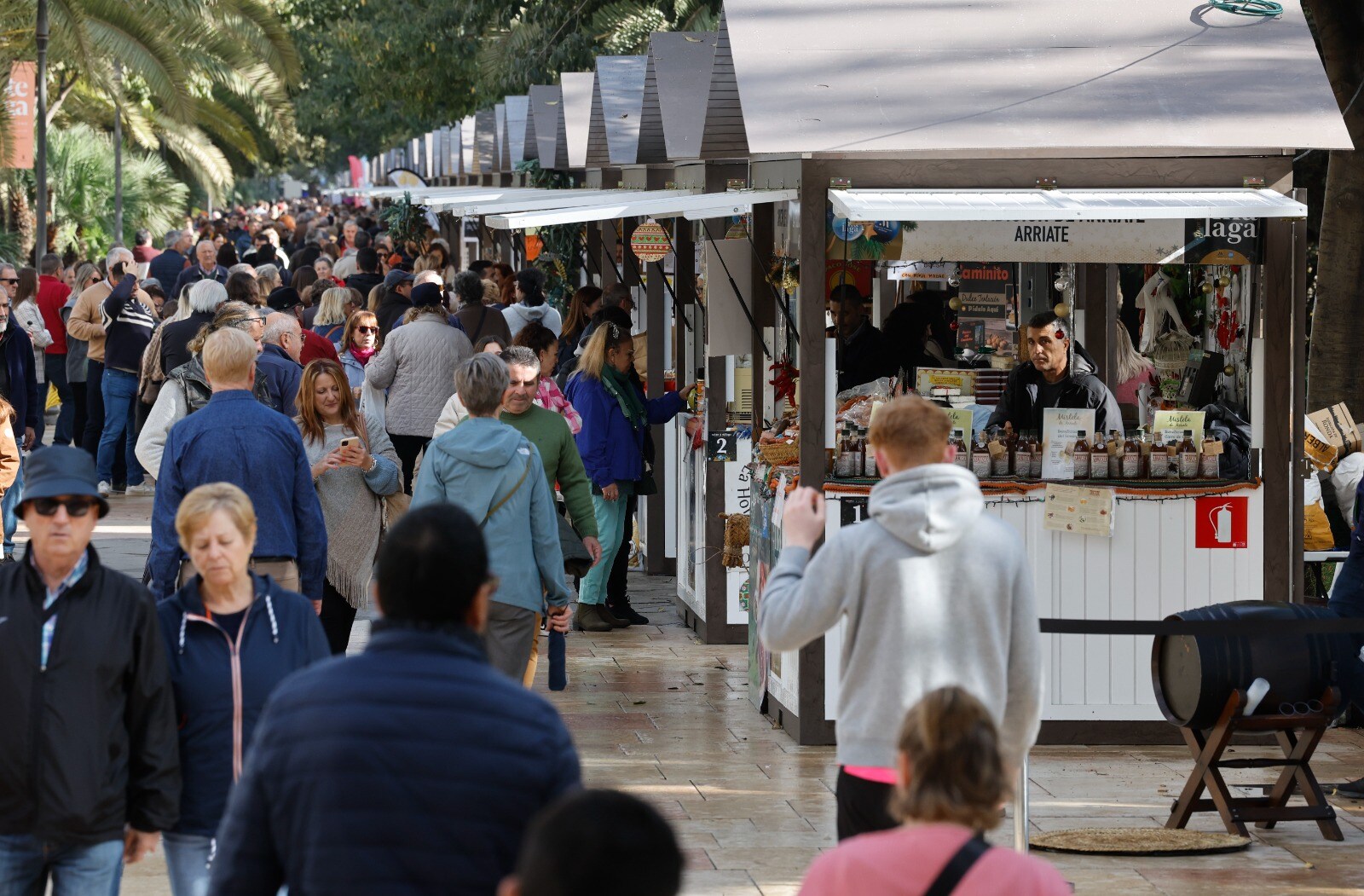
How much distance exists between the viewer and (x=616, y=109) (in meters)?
14.1

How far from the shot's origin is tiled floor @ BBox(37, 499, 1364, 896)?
6.61 metres

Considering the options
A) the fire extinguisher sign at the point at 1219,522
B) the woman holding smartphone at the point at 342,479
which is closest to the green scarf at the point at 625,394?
the woman holding smartphone at the point at 342,479

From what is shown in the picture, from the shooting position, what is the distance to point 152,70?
1025 inches

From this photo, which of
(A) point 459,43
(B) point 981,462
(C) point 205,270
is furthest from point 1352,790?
(A) point 459,43

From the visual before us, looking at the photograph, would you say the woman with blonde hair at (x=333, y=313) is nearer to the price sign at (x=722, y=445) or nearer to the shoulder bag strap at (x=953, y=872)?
the price sign at (x=722, y=445)

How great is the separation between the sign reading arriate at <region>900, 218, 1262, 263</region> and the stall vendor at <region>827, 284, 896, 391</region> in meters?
1.57

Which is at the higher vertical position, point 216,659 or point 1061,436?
point 1061,436

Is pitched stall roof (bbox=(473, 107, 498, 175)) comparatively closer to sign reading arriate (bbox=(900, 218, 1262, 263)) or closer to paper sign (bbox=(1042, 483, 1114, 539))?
sign reading arriate (bbox=(900, 218, 1262, 263))

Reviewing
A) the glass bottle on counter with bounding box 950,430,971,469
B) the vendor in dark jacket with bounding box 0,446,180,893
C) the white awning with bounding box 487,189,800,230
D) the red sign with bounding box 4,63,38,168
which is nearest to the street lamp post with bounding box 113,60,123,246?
the red sign with bounding box 4,63,38,168

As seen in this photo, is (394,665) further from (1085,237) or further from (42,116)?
(42,116)

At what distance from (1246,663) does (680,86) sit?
616 cm

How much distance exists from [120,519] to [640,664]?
647 cm

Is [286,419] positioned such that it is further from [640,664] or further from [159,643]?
[640,664]

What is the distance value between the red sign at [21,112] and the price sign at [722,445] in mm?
14408
